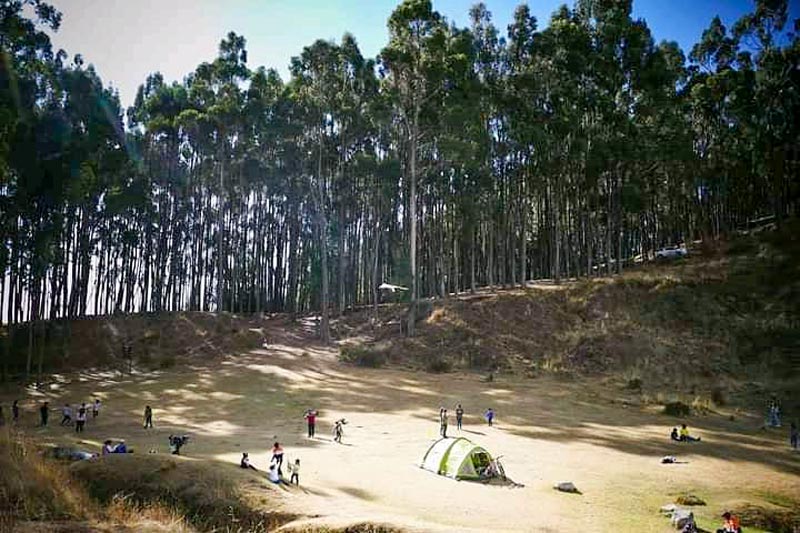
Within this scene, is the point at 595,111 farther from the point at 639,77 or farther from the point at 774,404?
the point at 774,404

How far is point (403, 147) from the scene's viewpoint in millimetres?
52656

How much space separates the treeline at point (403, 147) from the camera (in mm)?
45281

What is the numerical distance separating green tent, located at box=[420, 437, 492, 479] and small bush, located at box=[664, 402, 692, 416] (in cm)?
1578

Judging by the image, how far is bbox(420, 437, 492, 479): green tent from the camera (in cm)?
1986

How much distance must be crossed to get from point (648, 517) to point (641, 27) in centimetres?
4573

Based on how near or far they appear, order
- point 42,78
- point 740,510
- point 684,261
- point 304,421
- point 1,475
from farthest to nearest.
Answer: point 684,261, point 42,78, point 304,421, point 740,510, point 1,475

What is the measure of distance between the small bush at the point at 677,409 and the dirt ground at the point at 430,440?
71cm

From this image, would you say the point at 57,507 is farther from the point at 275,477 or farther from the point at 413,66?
the point at 413,66

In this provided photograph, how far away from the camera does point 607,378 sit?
38125mm

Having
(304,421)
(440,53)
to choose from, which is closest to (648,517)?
(304,421)

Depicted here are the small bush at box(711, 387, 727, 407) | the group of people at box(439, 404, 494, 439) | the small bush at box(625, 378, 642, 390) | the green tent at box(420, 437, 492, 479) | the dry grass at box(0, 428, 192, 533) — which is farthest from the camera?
the small bush at box(625, 378, 642, 390)

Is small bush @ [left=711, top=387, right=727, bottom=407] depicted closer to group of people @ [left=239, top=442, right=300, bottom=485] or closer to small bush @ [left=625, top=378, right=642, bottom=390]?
small bush @ [left=625, top=378, right=642, bottom=390]

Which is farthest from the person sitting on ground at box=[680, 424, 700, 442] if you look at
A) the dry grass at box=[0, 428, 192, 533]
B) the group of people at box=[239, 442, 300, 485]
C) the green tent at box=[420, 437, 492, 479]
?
the dry grass at box=[0, 428, 192, 533]

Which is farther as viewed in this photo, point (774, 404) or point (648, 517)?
point (774, 404)
